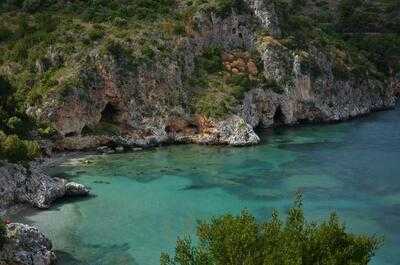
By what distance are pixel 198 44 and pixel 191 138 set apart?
16.9m

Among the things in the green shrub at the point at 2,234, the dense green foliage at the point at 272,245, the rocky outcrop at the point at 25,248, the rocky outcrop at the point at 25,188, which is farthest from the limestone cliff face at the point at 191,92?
the dense green foliage at the point at 272,245

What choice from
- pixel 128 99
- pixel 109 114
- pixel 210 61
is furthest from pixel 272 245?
pixel 210 61

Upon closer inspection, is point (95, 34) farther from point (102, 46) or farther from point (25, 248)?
point (25, 248)

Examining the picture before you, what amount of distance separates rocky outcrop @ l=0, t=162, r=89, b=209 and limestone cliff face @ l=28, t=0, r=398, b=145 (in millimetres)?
18082

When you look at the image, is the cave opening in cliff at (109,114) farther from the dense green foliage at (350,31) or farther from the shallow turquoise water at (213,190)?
the dense green foliage at (350,31)

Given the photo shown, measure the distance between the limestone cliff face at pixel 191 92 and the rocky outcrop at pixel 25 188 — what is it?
18.1m

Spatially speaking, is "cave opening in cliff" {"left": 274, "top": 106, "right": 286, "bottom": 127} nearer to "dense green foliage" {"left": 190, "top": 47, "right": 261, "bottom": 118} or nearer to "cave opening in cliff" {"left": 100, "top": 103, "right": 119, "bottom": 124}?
"dense green foliage" {"left": 190, "top": 47, "right": 261, "bottom": 118}

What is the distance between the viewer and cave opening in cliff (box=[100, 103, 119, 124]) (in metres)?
71.4

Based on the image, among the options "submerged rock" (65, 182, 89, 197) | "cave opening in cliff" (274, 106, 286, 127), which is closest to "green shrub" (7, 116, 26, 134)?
"submerged rock" (65, 182, 89, 197)

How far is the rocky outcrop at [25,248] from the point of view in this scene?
34438 millimetres

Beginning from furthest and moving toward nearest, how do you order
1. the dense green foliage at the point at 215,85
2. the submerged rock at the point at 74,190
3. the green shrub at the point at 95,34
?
the green shrub at the point at 95,34 < the dense green foliage at the point at 215,85 < the submerged rock at the point at 74,190

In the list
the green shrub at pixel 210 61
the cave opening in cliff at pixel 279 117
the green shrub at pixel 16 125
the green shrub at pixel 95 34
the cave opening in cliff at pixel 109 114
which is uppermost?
the green shrub at pixel 95 34

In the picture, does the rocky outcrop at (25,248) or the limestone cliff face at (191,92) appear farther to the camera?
the limestone cliff face at (191,92)

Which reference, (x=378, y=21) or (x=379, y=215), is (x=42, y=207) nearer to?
(x=379, y=215)
